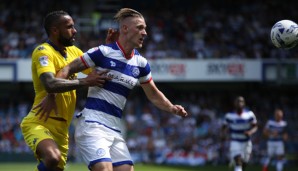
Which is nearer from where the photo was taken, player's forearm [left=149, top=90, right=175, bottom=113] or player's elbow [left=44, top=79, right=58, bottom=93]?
player's elbow [left=44, top=79, right=58, bottom=93]

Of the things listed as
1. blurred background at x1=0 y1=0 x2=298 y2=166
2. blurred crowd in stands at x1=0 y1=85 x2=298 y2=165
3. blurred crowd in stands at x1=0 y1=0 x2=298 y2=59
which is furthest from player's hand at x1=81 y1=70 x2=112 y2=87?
blurred crowd in stands at x1=0 y1=0 x2=298 y2=59

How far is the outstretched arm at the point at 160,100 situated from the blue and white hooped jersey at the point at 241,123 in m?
8.77

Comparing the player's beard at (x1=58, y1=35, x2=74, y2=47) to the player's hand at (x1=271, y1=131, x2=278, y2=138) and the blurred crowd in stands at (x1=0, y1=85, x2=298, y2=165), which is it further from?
the blurred crowd in stands at (x1=0, y1=85, x2=298, y2=165)

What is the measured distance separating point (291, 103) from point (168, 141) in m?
5.62

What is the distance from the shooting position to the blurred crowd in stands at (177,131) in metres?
24.3

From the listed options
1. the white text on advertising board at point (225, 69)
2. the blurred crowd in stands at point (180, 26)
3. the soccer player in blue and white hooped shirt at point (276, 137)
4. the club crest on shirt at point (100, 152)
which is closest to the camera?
the club crest on shirt at point (100, 152)

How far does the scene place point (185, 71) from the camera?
993 inches

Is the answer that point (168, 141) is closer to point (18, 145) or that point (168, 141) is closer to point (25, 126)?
point (18, 145)

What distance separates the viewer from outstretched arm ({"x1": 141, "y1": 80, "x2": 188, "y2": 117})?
743cm

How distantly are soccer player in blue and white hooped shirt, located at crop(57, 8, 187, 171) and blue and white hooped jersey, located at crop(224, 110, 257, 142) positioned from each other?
30.6ft

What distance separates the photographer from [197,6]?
29.5 meters

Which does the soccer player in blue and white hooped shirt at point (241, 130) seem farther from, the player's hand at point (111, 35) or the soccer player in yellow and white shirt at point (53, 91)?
the soccer player in yellow and white shirt at point (53, 91)

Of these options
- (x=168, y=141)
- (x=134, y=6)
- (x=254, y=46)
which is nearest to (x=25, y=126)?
(x=168, y=141)

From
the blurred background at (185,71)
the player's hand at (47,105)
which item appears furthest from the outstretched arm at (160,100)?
the blurred background at (185,71)
